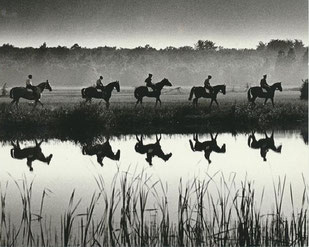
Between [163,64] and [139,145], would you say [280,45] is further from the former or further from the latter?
[139,145]

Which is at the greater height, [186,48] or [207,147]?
[186,48]

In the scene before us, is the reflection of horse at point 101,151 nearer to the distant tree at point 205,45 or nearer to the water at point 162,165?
the water at point 162,165

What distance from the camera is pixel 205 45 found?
Result: 24875mm

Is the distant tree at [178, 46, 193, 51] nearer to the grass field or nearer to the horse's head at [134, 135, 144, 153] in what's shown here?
the grass field

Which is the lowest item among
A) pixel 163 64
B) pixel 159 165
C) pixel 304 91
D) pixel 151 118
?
pixel 159 165

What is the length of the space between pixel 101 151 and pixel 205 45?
516 inches

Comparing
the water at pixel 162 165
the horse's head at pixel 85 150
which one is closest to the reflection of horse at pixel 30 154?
the water at pixel 162 165

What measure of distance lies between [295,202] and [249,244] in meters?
1.96

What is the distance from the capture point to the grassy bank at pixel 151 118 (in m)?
17.3

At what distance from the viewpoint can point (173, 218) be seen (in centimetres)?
703

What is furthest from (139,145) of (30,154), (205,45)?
(205,45)

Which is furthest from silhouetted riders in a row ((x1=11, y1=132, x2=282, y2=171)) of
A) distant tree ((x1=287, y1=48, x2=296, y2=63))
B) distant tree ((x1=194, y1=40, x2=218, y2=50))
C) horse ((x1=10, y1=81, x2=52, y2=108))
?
distant tree ((x1=194, y1=40, x2=218, y2=50))

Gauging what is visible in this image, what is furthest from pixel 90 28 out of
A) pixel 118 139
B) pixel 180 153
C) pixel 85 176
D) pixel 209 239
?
pixel 209 239

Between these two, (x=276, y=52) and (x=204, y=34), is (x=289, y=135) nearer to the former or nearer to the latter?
(x=204, y=34)
